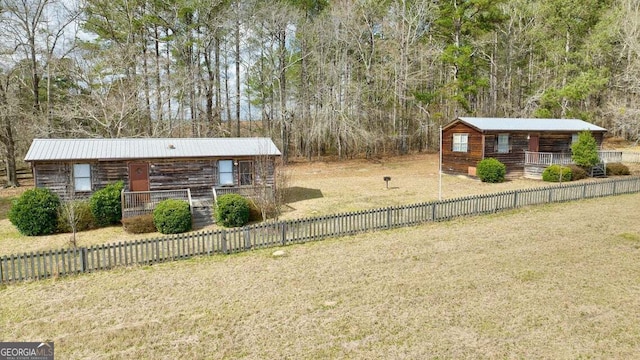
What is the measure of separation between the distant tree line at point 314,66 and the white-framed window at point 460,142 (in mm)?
9018

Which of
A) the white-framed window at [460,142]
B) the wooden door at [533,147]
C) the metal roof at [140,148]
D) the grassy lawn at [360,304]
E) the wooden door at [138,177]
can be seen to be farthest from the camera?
the white-framed window at [460,142]

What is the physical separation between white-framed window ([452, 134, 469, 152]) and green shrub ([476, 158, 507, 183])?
289 cm

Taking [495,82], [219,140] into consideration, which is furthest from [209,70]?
[495,82]

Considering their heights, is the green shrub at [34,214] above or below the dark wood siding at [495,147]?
below

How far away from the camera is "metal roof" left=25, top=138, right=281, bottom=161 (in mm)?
18000

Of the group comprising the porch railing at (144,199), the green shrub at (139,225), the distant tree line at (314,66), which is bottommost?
the green shrub at (139,225)

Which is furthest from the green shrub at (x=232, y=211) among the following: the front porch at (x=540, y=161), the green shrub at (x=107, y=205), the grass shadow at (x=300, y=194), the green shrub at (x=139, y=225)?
the front porch at (x=540, y=161)

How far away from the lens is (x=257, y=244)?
1405cm

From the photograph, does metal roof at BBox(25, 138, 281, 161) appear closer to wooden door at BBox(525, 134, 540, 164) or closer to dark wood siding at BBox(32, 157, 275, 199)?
dark wood siding at BBox(32, 157, 275, 199)

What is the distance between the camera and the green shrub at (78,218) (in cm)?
1658

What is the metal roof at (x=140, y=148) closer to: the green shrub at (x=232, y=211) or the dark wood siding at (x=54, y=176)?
the dark wood siding at (x=54, y=176)

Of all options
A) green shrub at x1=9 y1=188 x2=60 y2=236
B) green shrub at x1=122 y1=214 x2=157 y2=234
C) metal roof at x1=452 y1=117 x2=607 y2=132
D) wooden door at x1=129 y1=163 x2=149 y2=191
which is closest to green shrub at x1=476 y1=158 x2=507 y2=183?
metal roof at x1=452 y1=117 x2=607 y2=132

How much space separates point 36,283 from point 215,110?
30.0m

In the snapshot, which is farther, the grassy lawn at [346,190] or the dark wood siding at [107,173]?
the dark wood siding at [107,173]
